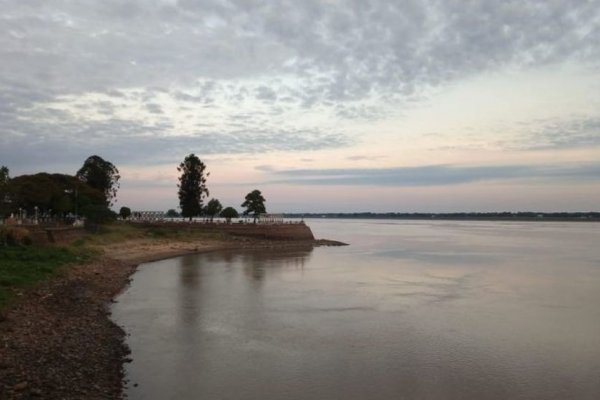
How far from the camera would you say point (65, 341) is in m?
12.5

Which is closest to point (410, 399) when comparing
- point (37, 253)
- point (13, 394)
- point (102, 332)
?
point (13, 394)

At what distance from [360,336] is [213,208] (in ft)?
197

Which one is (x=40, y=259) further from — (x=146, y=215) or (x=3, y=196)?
(x=146, y=215)

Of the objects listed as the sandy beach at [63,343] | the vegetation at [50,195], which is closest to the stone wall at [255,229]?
the vegetation at [50,195]

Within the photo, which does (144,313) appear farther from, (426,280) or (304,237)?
(304,237)

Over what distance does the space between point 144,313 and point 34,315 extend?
14.8 feet

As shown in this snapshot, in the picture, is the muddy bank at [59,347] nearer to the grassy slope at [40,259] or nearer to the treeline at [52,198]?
the grassy slope at [40,259]

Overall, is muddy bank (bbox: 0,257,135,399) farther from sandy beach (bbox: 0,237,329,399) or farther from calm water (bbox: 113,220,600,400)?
calm water (bbox: 113,220,600,400)

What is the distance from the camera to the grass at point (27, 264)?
1703cm

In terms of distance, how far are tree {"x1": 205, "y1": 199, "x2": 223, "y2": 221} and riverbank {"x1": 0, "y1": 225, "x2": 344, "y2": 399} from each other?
46949mm

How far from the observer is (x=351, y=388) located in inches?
434

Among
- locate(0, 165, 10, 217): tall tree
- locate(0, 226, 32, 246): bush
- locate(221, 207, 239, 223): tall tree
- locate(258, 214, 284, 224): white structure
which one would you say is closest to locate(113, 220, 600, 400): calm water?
locate(0, 226, 32, 246): bush

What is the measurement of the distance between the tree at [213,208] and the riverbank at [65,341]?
46949 mm

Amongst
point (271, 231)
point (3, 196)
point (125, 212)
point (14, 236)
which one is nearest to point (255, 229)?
point (271, 231)
